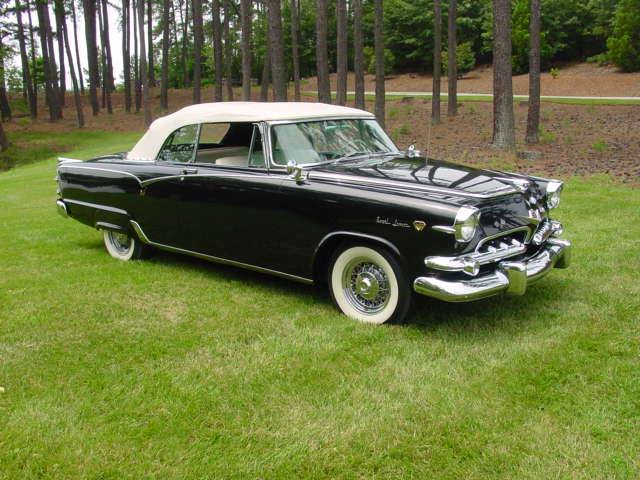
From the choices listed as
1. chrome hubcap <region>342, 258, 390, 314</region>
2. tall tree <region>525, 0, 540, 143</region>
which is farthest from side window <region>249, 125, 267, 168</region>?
tall tree <region>525, 0, 540, 143</region>

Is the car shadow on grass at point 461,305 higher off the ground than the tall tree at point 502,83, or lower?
lower

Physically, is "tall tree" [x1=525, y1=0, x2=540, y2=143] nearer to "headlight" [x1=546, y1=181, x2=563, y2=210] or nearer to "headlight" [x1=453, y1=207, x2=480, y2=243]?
"headlight" [x1=546, y1=181, x2=563, y2=210]

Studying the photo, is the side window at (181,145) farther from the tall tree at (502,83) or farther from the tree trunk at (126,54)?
the tree trunk at (126,54)

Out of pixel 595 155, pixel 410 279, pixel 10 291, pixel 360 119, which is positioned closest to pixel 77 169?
pixel 10 291

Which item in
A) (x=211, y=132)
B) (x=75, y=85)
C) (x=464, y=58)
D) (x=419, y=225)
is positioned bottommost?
(x=419, y=225)

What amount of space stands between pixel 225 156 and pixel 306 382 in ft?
9.78

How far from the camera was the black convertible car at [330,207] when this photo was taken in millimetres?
4512

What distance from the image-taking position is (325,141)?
5.79 meters

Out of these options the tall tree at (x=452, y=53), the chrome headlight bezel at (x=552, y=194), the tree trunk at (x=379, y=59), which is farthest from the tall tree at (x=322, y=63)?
the chrome headlight bezel at (x=552, y=194)

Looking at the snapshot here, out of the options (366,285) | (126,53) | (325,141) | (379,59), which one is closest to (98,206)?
(325,141)

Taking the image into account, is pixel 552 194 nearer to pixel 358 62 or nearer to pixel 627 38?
pixel 358 62

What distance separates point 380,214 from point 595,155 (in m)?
11.5

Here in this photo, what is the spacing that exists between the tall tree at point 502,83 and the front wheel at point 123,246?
10.2 metres

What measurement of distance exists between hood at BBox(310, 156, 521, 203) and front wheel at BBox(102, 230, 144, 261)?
8.63 ft
